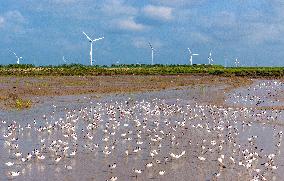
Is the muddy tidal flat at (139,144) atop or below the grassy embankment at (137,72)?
below

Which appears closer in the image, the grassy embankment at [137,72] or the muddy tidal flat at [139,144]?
the muddy tidal flat at [139,144]

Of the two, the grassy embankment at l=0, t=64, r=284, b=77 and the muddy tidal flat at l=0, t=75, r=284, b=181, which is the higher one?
the grassy embankment at l=0, t=64, r=284, b=77

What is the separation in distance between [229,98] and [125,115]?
1507 cm

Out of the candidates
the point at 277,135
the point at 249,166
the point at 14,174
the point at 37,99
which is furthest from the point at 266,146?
the point at 37,99

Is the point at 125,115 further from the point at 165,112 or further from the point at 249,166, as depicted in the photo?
the point at 249,166

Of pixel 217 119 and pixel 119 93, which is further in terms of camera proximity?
pixel 119 93

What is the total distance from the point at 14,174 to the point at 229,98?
29.3 meters

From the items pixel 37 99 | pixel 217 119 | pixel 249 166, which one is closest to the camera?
pixel 249 166

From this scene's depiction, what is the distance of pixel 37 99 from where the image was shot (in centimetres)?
3734

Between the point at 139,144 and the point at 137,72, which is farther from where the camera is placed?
the point at 137,72

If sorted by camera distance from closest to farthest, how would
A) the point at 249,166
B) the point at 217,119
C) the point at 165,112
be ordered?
the point at 249,166
the point at 217,119
the point at 165,112

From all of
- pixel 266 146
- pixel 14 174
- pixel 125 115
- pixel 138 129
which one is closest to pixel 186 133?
pixel 138 129

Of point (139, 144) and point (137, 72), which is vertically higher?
point (137, 72)

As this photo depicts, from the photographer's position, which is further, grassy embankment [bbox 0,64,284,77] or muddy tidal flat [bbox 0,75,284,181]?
grassy embankment [bbox 0,64,284,77]
